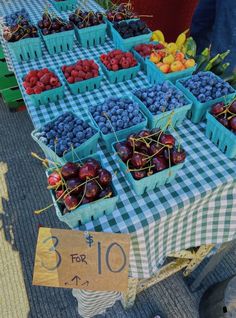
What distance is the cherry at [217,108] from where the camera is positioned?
1214mm

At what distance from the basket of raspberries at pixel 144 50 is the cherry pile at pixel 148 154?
0.80m

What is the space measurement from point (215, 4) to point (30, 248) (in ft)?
8.21

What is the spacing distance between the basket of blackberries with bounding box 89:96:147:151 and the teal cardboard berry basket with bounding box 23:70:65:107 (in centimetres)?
33

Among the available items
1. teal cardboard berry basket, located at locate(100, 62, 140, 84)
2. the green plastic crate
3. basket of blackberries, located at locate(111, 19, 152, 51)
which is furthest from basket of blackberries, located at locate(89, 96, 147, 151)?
the green plastic crate

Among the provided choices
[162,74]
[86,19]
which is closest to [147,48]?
[162,74]

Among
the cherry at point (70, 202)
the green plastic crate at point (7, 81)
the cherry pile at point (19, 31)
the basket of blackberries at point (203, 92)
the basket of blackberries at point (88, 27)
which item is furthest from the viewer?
the green plastic crate at point (7, 81)

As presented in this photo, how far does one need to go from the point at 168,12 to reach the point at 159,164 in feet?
9.26

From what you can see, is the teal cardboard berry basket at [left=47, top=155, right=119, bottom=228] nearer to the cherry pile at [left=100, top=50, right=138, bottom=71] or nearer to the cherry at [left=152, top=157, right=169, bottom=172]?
the cherry at [left=152, top=157, right=169, bottom=172]

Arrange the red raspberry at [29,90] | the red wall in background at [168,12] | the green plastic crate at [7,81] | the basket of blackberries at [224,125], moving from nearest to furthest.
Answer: the basket of blackberries at [224,125] < the red raspberry at [29,90] < the green plastic crate at [7,81] < the red wall in background at [168,12]

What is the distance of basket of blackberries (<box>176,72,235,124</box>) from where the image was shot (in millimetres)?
1319

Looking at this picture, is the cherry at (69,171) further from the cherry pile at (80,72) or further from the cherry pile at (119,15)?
the cherry pile at (119,15)

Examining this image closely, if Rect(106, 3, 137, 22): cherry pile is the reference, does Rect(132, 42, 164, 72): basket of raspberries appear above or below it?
below

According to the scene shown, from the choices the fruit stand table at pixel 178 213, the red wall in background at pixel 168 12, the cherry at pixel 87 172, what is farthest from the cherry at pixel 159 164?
the red wall in background at pixel 168 12

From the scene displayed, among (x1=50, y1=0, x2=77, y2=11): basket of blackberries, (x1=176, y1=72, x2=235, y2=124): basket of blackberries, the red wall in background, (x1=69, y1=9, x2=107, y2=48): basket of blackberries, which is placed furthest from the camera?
the red wall in background
